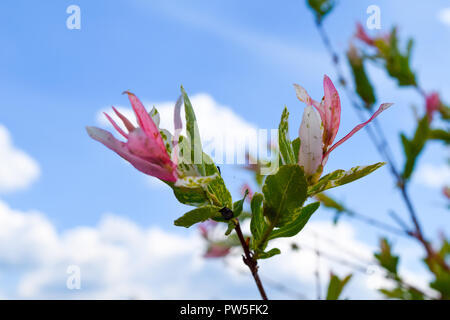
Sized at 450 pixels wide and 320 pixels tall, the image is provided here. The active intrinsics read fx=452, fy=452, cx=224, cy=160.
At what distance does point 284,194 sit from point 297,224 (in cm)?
6

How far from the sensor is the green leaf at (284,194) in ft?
1.72

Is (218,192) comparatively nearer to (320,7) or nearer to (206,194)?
(206,194)

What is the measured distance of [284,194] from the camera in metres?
0.54

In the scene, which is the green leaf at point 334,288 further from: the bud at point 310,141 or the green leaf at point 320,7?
the green leaf at point 320,7

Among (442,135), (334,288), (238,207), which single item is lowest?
(334,288)

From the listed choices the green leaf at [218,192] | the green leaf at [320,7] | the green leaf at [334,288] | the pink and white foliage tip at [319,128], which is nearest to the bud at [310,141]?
the pink and white foliage tip at [319,128]

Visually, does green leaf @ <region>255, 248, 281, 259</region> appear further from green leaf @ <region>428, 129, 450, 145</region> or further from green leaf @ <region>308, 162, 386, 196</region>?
green leaf @ <region>428, 129, 450, 145</region>

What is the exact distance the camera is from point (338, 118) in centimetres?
58

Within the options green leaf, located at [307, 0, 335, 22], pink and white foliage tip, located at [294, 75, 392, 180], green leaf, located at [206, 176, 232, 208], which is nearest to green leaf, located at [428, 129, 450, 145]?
green leaf, located at [307, 0, 335, 22]

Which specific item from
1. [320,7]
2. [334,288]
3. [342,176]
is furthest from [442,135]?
[342,176]

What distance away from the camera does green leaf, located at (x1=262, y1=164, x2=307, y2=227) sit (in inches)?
20.6

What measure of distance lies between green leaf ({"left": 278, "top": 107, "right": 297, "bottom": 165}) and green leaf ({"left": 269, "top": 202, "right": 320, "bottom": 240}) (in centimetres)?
7
